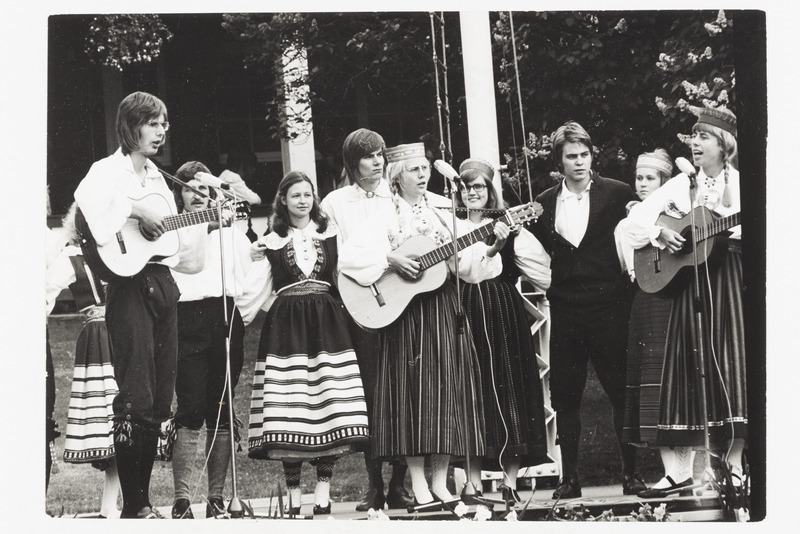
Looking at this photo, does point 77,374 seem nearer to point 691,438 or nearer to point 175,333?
point 175,333

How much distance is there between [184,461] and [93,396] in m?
0.62

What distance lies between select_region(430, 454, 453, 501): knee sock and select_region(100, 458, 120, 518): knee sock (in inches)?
69.3

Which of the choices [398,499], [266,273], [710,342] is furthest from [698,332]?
[266,273]

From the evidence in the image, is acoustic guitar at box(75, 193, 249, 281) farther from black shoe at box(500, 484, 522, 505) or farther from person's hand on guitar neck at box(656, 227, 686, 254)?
person's hand on guitar neck at box(656, 227, 686, 254)

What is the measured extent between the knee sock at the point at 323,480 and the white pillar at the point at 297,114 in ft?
5.38

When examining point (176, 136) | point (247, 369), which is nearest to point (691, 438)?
point (247, 369)

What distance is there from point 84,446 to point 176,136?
180 cm

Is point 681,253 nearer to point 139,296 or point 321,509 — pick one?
point 321,509

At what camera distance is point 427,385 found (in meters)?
7.33

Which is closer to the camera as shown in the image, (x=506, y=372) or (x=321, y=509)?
(x=321, y=509)

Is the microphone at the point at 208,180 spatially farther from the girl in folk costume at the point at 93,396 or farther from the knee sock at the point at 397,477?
the knee sock at the point at 397,477

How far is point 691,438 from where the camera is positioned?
7.36 m

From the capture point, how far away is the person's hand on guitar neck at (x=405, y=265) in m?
7.30

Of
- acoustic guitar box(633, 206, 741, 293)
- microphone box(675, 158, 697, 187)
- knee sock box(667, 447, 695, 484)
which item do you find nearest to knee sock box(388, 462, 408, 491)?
knee sock box(667, 447, 695, 484)
